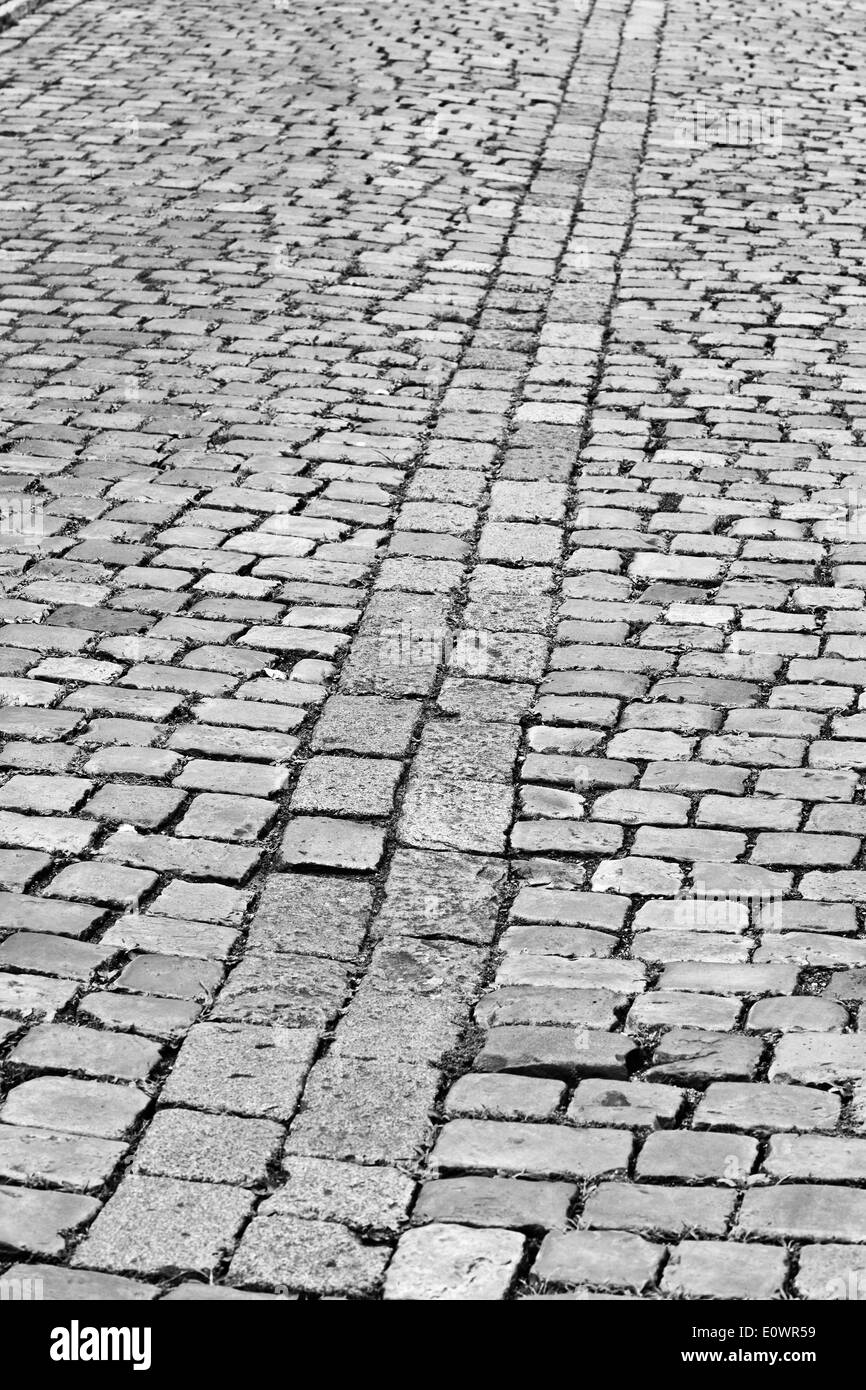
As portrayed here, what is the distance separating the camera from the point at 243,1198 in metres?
2.67

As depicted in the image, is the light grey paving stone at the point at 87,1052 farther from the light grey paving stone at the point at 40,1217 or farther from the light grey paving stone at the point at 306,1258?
the light grey paving stone at the point at 306,1258

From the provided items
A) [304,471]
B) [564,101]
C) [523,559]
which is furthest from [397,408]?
[564,101]

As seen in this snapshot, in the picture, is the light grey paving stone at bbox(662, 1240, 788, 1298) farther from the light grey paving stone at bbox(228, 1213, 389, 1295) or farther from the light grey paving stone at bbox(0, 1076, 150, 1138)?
the light grey paving stone at bbox(0, 1076, 150, 1138)

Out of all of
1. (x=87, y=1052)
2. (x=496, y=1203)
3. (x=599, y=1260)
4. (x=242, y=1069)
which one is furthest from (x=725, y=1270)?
(x=87, y=1052)

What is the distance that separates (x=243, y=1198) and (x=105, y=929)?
815 millimetres

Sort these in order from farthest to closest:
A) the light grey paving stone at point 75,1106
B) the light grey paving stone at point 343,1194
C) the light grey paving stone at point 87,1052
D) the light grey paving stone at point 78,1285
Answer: the light grey paving stone at point 87,1052 < the light grey paving stone at point 75,1106 < the light grey paving stone at point 343,1194 < the light grey paving stone at point 78,1285

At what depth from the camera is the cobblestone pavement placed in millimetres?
→ 2707

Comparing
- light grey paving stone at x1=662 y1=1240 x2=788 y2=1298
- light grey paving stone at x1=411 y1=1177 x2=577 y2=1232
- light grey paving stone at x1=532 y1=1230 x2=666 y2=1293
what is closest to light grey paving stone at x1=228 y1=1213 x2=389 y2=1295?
light grey paving stone at x1=411 y1=1177 x2=577 y2=1232

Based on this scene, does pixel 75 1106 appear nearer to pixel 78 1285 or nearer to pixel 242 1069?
pixel 242 1069

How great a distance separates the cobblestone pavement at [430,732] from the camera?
8.88ft

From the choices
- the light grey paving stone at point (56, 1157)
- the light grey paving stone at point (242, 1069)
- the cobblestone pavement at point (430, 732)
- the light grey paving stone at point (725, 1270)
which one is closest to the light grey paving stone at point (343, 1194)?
the cobblestone pavement at point (430, 732)

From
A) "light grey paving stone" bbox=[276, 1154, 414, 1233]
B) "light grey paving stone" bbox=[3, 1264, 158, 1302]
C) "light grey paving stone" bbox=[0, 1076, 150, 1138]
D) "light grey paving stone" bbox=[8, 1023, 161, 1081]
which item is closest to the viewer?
"light grey paving stone" bbox=[3, 1264, 158, 1302]

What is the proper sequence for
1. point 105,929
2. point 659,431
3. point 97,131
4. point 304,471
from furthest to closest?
1. point 97,131
2. point 659,431
3. point 304,471
4. point 105,929
